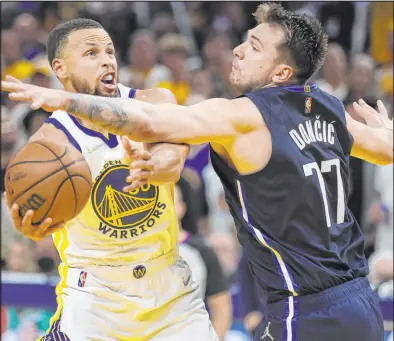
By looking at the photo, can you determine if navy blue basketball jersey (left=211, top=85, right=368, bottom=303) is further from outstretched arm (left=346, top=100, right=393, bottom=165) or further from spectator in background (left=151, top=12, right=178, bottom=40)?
spectator in background (left=151, top=12, right=178, bottom=40)

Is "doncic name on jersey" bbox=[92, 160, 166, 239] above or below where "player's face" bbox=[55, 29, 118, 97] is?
below

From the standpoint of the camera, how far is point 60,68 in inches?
193

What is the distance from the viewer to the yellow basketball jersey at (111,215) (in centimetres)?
455

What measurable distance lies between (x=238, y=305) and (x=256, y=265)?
3.11 m

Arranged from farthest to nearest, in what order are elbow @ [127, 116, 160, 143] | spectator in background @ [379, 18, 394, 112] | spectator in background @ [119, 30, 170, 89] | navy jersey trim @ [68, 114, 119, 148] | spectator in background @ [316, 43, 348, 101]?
spectator in background @ [119, 30, 170, 89] < spectator in background @ [316, 43, 348, 101] < spectator in background @ [379, 18, 394, 112] < navy jersey trim @ [68, 114, 119, 148] < elbow @ [127, 116, 160, 143]

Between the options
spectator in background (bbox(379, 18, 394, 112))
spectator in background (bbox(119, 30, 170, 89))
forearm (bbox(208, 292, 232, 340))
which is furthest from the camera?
spectator in background (bbox(119, 30, 170, 89))

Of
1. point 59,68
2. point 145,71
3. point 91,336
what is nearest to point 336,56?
point 145,71

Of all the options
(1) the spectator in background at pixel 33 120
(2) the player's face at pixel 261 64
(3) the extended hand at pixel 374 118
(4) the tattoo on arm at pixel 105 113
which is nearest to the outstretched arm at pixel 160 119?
(4) the tattoo on arm at pixel 105 113

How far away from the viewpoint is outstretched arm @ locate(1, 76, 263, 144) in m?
3.67

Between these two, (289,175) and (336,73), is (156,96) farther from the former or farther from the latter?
(336,73)

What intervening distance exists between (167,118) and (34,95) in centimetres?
65

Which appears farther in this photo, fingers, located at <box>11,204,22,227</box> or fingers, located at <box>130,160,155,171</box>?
fingers, located at <box>11,204,22,227</box>

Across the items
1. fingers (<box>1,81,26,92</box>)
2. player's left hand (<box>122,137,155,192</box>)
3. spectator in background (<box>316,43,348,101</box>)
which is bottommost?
spectator in background (<box>316,43,348,101</box>)

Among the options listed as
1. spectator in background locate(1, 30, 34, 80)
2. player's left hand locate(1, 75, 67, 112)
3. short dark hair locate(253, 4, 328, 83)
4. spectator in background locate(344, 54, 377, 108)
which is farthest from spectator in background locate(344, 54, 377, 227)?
spectator in background locate(1, 30, 34, 80)
